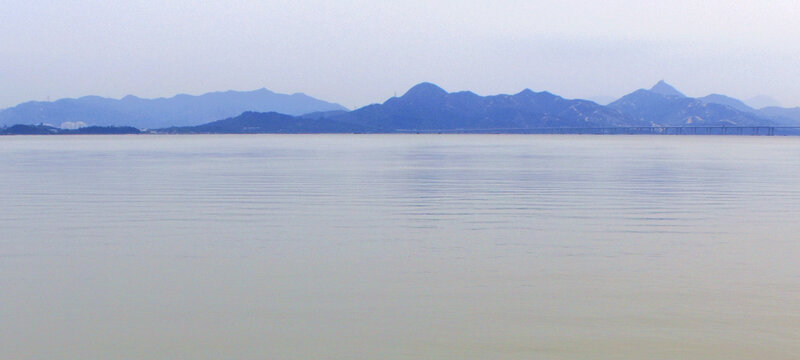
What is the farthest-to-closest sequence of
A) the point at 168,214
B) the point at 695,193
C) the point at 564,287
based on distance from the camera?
the point at 695,193 < the point at 168,214 < the point at 564,287

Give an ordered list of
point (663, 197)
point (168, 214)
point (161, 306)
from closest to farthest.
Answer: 1. point (161, 306)
2. point (168, 214)
3. point (663, 197)

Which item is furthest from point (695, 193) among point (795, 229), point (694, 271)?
point (694, 271)

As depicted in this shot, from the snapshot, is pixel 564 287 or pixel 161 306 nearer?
pixel 161 306

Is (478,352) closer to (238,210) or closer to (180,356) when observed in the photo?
(180,356)

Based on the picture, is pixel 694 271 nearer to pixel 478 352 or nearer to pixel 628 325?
pixel 628 325

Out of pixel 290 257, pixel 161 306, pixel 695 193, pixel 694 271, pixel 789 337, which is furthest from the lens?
pixel 695 193

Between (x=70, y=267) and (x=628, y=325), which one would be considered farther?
(x=70, y=267)

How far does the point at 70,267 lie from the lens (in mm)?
9086

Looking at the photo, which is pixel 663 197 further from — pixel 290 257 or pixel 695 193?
pixel 290 257

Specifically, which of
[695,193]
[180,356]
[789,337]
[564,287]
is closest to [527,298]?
[564,287]

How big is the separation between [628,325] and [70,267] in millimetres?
6639

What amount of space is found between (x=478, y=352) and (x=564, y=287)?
241cm

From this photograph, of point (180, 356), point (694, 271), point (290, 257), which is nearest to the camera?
point (180, 356)

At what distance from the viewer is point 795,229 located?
41.2ft
